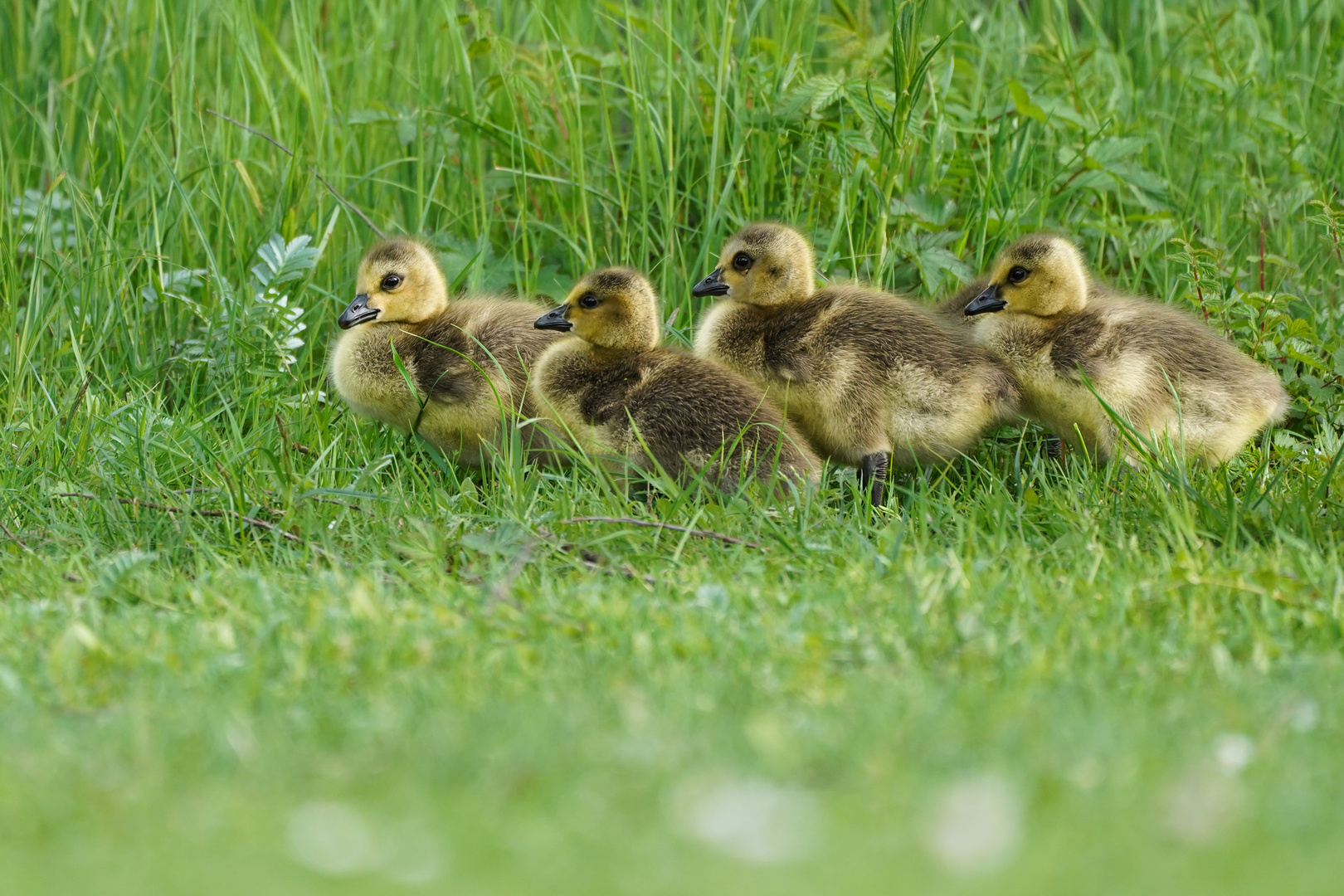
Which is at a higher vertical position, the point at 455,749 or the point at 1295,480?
the point at 455,749

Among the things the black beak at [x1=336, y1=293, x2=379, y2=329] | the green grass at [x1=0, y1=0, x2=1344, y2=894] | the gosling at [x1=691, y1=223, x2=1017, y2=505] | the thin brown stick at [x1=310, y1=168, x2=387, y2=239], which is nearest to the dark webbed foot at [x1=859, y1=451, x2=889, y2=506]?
the gosling at [x1=691, y1=223, x2=1017, y2=505]

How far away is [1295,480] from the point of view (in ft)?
15.1

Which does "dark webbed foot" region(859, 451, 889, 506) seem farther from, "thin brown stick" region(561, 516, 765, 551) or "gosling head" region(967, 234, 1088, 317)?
"thin brown stick" region(561, 516, 765, 551)

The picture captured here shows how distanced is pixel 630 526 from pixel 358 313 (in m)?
1.73

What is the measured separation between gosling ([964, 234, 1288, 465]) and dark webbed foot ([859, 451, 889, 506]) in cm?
57

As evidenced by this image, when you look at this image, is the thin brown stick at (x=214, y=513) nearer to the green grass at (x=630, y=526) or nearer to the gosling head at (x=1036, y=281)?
the green grass at (x=630, y=526)

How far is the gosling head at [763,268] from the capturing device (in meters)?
5.17

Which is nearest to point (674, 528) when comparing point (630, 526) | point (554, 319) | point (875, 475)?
point (630, 526)

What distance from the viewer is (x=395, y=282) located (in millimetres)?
5422

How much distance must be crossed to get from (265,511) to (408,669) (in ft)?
5.51

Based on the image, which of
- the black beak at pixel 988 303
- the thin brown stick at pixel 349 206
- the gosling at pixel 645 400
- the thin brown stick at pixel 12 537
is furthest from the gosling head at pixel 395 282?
the black beak at pixel 988 303

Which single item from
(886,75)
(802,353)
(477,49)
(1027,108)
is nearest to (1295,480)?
(802,353)

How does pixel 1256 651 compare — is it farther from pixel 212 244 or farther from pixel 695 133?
pixel 212 244

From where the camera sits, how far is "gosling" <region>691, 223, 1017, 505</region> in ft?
16.0
